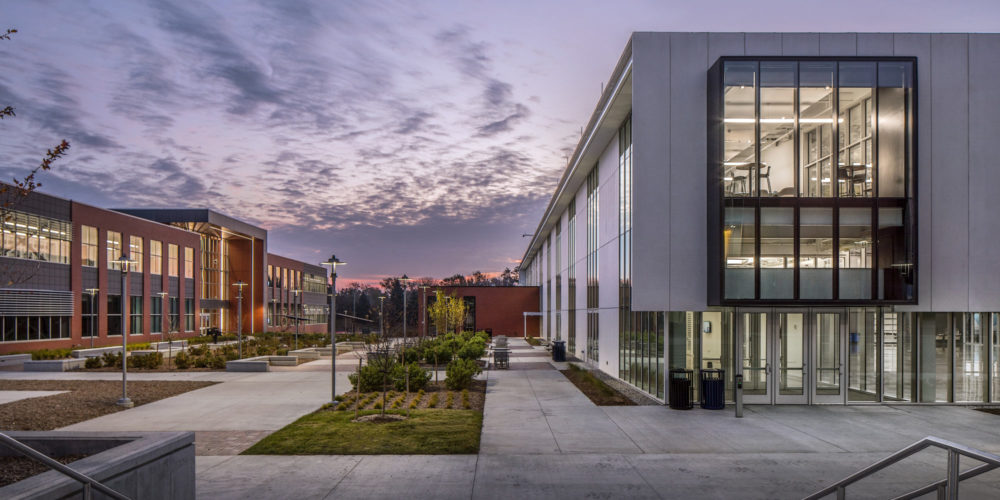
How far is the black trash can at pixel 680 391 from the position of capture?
17.0m

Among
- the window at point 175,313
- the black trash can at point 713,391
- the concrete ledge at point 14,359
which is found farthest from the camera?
the window at point 175,313

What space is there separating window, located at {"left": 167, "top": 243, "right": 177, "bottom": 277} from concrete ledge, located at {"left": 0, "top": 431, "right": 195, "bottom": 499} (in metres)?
54.4

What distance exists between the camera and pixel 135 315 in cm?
5047

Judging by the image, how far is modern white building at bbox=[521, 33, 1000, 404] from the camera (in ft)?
55.1

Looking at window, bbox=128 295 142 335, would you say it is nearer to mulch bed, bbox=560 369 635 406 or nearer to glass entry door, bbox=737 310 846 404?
mulch bed, bbox=560 369 635 406

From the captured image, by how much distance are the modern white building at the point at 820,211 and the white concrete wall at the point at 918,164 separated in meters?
0.04

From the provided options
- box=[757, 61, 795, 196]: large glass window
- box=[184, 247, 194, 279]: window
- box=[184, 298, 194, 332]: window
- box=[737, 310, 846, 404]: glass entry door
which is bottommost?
box=[184, 298, 194, 332]: window

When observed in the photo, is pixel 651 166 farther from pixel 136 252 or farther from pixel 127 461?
pixel 136 252

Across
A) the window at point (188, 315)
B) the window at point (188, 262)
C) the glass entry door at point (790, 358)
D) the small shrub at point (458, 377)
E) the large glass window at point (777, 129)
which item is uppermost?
the large glass window at point (777, 129)

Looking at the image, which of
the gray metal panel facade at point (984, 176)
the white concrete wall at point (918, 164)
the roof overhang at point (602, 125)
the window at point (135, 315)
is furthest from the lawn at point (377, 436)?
the window at point (135, 315)

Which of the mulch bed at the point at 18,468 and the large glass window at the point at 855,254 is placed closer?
the mulch bed at the point at 18,468

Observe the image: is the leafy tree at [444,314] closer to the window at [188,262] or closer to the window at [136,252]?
the window at [136,252]

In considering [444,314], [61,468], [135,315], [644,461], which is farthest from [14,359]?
[644,461]

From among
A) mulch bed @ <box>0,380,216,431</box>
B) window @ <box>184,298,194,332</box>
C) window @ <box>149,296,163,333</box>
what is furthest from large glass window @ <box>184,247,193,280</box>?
mulch bed @ <box>0,380,216,431</box>
